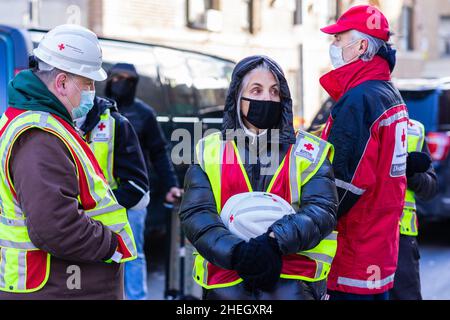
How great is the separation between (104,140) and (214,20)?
12.1 metres

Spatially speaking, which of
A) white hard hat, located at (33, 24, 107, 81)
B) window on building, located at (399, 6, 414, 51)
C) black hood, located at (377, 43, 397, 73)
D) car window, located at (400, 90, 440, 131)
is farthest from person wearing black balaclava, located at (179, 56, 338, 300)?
window on building, located at (399, 6, 414, 51)

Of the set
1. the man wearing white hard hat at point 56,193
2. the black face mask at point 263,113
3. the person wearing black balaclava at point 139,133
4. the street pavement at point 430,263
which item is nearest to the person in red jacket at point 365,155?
the black face mask at point 263,113

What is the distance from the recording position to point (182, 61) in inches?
276

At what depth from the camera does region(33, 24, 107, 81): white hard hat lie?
295 cm

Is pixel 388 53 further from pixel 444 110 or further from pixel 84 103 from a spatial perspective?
pixel 444 110

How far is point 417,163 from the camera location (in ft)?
13.0

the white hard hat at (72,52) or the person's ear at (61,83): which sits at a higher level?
the white hard hat at (72,52)

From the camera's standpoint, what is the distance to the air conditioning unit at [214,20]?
611 inches

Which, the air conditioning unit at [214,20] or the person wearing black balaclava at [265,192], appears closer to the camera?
the person wearing black balaclava at [265,192]

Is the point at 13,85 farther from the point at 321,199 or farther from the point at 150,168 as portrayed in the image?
the point at 150,168

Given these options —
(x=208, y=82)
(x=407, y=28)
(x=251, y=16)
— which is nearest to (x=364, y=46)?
(x=208, y=82)

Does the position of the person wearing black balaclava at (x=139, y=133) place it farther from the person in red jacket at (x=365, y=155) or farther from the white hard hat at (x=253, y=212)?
the white hard hat at (x=253, y=212)

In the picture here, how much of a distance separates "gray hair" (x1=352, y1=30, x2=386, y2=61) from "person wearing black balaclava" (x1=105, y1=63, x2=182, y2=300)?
2.24 meters
